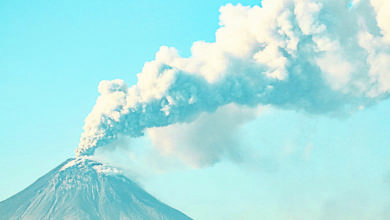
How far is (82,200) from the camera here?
11156cm

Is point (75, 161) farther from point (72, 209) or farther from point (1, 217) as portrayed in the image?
point (1, 217)

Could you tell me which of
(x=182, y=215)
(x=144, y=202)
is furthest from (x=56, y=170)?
(x=182, y=215)

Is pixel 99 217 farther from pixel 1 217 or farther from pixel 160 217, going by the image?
pixel 1 217

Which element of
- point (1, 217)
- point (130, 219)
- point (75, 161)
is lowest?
point (1, 217)

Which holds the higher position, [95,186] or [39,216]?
[95,186]

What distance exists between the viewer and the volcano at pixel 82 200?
108m

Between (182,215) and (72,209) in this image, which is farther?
(182,215)

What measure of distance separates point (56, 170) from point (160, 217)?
2613 centimetres

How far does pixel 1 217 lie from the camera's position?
111688mm

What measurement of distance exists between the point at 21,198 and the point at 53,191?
32.7ft

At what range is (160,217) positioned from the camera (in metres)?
113

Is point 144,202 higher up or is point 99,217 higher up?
point 144,202

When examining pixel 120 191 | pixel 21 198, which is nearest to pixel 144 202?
pixel 120 191

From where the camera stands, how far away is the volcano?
108456mm
